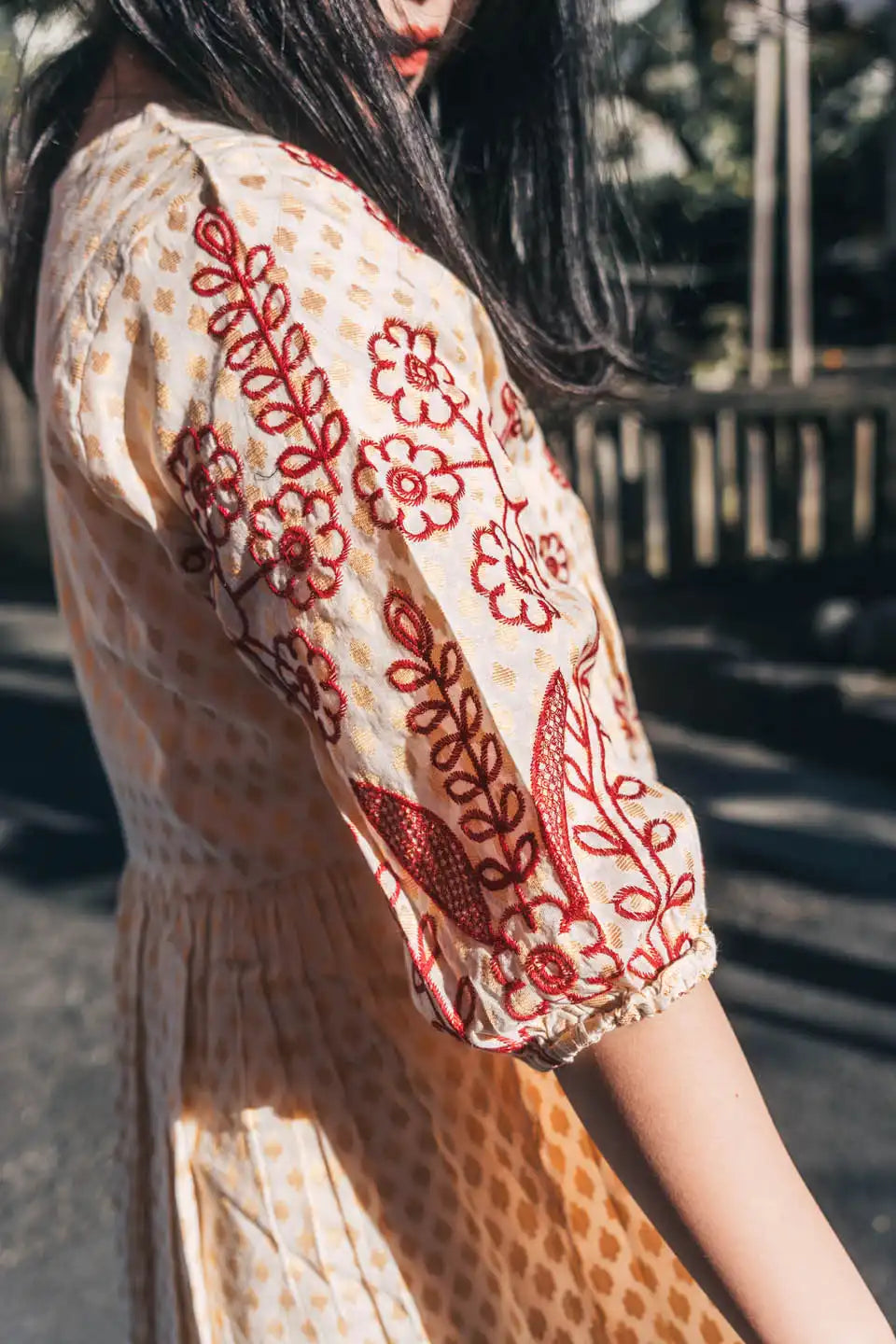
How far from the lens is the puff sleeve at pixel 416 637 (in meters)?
0.64

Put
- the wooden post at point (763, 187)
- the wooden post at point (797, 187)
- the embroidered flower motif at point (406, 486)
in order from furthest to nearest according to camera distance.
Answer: the wooden post at point (763, 187), the wooden post at point (797, 187), the embroidered flower motif at point (406, 486)

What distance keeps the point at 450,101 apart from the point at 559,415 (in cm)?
30

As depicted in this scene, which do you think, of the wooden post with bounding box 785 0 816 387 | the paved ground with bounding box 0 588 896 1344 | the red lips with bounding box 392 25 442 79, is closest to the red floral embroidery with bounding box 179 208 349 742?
the red lips with bounding box 392 25 442 79

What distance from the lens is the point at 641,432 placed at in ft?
21.1

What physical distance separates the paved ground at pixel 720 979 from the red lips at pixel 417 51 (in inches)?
81.4

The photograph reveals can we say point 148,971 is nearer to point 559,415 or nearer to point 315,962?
point 315,962

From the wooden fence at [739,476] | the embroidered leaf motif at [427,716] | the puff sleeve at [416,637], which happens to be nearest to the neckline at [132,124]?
the puff sleeve at [416,637]

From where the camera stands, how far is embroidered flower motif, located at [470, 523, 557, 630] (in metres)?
0.65

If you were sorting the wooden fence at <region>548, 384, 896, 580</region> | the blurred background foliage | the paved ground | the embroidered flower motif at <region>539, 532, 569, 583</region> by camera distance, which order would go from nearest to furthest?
the embroidered flower motif at <region>539, 532, 569, 583</region>, the paved ground, the wooden fence at <region>548, 384, 896, 580</region>, the blurred background foliage

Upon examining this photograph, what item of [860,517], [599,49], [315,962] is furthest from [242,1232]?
[860,517]

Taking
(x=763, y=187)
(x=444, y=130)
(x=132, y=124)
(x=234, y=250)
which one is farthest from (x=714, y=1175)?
(x=763, y=187)

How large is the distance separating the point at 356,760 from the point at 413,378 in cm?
18

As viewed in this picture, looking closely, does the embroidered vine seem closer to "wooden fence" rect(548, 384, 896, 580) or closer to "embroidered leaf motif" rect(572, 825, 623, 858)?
"embroidered leaf motif" rect(572, 825, 623, 858)

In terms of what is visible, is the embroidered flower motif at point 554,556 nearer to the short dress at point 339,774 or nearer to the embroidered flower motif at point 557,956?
the short dress at point 339,774
